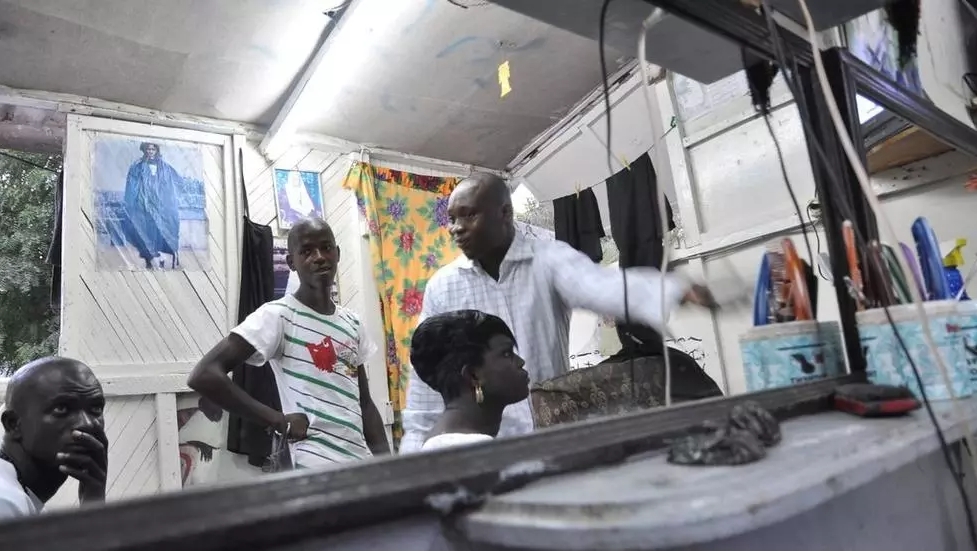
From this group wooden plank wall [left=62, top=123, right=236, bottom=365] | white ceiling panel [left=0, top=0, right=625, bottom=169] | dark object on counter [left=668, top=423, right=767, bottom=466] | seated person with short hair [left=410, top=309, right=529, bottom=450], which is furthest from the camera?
wooden plank wall [left=62, top=123, right=236, bottom=365]

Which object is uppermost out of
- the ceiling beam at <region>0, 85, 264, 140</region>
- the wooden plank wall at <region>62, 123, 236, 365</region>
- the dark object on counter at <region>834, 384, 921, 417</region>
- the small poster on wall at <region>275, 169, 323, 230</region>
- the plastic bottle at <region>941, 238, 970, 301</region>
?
the ceiling beam at <region>0, 85, 264, 140</region>

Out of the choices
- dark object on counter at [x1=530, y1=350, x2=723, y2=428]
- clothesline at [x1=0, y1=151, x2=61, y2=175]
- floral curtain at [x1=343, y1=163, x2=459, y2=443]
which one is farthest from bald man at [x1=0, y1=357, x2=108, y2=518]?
clothesline at [x1=0, y1=151, x2=61, y2=175]

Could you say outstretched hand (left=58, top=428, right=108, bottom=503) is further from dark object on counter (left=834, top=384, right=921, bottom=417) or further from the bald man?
dark object on counter (left=834, top=384, right=921, bottom=417)

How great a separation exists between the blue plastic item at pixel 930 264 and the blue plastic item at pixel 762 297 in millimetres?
184

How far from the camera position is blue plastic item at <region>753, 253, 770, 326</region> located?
0.82 metres

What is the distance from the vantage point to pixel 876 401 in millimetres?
635

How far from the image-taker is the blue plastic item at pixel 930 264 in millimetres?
797

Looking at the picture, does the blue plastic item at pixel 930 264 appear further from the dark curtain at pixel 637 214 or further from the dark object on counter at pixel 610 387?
the dark curtain at pixel 637 214

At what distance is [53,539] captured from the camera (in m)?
0.29

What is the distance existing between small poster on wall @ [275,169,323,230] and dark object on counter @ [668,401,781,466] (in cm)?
265

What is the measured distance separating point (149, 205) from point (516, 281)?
1.86 metres

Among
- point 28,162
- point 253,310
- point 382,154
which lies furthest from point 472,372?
point 28,162

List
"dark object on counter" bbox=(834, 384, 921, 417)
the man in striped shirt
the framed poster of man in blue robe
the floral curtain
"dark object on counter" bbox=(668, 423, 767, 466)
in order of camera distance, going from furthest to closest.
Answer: the floral curtain → the framed poster of man in blue robe → the man in striped shirt → "dark object on counter" bbox=(834, 384, 921, 417) → "dark object on counter" bbox=(668, 423, 767, 466)

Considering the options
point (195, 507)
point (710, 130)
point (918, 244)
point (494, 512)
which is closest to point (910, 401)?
point (918, 244)
